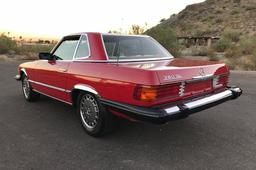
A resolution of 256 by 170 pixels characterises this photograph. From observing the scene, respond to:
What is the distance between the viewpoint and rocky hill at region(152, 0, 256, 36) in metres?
41.7

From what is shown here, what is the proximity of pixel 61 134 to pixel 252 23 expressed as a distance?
42260 mm

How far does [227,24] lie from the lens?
43844 millimetres

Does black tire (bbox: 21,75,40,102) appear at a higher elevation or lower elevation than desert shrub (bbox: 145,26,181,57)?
lower

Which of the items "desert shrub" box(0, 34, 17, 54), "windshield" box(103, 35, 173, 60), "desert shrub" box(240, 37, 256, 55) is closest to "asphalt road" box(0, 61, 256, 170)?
"windshield" box(103, 35, 173, 60)

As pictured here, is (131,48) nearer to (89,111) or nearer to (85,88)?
(85,88)

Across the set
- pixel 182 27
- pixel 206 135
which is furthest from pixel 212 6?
pixel 206 135

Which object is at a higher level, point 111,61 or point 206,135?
point 111,61

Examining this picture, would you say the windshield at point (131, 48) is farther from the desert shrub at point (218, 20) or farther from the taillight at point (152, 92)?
the desert shrub at point (218, 20)

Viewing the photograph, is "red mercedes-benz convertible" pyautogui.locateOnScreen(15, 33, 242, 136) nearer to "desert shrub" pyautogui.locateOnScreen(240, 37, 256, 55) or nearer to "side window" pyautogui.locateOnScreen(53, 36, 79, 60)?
"side window" pyautogui.locateOnScreen(53, 36, 79, 60)

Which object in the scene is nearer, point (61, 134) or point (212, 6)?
point (61, 134)

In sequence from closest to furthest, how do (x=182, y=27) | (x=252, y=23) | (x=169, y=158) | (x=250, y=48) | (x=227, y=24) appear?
(x=169, y=158)
(x=250, y=48)
(x=252, y=23)
(x=227, y=24)
(x=182, y=27)

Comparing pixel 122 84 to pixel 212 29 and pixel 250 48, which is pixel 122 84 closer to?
pixel 250 48

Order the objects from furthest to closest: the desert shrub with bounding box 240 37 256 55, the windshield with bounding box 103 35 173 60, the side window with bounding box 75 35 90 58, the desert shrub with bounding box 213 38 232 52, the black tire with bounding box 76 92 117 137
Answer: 1. the desert shrub with bounding box 213 38 232 52
2. the desert shrub with bounding box 240 37 256 55
3. the side window with bounding box 75 35 90 58
4. the windshield with bounding box 103 35 173 60
5. the black tire with bounding box 76 92 117 137

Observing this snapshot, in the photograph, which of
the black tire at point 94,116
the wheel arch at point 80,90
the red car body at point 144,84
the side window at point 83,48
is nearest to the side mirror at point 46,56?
the red car body at point 144,84
